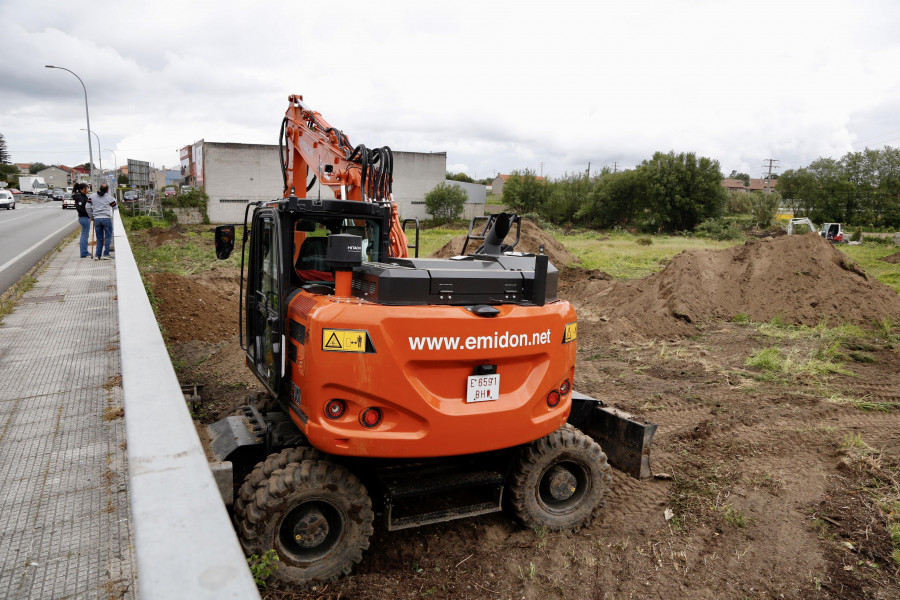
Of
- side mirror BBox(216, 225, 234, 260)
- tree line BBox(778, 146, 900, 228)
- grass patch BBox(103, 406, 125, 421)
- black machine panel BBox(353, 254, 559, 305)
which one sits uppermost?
tree line BBox(778, 146, 900, 228)

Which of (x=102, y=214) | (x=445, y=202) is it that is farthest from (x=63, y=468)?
(x=445, y=202)

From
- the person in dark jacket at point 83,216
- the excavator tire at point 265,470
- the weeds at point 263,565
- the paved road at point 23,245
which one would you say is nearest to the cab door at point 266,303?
the excavator tire at point 265,470

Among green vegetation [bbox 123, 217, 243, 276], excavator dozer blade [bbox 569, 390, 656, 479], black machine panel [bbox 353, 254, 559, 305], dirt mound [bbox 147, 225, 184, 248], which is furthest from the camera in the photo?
dirt mound [bbox 147, 225, 184, 248]

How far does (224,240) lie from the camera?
4.60 m

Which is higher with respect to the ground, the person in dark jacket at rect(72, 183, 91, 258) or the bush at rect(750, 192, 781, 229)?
the bush at rect(750, 192, 781, 229)

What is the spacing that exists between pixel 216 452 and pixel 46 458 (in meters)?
1.34

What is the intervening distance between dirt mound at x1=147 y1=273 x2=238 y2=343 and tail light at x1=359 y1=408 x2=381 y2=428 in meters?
6.09

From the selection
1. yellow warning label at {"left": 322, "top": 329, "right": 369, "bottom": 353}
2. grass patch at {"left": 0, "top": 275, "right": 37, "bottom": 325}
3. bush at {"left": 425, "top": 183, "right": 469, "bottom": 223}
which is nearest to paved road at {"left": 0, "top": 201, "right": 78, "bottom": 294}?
grass patch at {"left": 0, "top": 275, "right": 37, "bottom": 325}

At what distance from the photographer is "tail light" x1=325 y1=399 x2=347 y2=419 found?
346cm

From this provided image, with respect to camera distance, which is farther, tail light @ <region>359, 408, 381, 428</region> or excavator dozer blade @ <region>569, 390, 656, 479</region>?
excavator dozer blade @ <region>569, 390, 656, 479</region>

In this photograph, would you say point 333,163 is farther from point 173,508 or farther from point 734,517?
point 173,508

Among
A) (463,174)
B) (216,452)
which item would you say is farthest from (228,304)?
(463,174)

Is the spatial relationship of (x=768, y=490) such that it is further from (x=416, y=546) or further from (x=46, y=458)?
(x=46, y=458)

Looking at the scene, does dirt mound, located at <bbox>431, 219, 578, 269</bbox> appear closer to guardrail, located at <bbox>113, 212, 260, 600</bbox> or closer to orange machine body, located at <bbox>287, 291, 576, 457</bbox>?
orange machine body, located at <bbox>287, 291, 576, 457</bbox>
